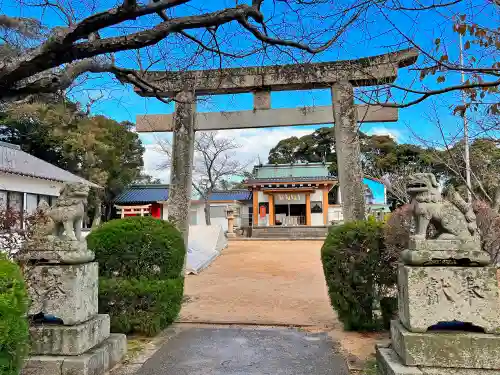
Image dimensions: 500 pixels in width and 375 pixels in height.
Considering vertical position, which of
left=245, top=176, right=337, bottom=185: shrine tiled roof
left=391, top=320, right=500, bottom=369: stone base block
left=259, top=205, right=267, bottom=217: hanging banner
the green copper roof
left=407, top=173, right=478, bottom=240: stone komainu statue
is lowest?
left=391, top=320, right=500, bottom=369: stone base block

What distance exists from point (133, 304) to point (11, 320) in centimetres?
265

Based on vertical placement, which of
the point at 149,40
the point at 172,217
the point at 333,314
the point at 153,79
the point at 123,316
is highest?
the point at 153,79

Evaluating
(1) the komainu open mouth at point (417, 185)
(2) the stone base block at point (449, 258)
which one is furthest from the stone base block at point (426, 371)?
(1) the komainu open mouth at point (417, 185)

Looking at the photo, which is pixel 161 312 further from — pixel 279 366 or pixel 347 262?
pixel 347 262

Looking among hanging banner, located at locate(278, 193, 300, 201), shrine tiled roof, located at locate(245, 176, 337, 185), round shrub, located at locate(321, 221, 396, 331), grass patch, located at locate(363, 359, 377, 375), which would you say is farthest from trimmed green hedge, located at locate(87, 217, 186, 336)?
hanging banner, located at locate(278, 193, 300, 201)

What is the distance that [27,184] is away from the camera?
13.2m

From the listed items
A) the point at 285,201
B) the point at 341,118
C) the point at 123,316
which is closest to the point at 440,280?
the point at 123,316

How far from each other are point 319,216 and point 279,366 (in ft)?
77.9

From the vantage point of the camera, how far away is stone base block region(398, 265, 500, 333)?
2910mm

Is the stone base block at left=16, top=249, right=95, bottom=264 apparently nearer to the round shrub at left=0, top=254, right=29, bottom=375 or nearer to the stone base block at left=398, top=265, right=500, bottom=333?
the round shrub at left=0, top=254, right=29, bottom=375

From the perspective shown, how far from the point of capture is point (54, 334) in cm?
323

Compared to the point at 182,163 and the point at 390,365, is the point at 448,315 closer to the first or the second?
the point at 390,365

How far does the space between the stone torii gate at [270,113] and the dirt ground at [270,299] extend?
5.45ft

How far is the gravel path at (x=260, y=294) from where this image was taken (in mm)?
5703
